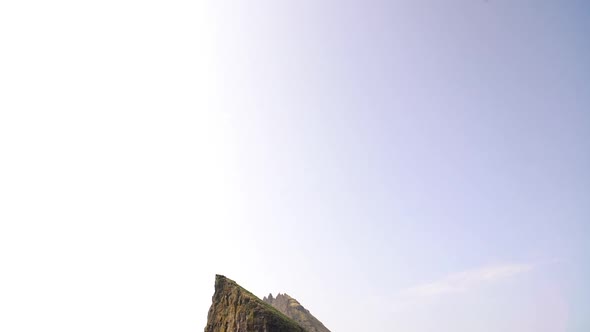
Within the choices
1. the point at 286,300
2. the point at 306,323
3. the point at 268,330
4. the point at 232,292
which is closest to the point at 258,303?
the point at 268,330

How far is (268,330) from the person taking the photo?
27516mm

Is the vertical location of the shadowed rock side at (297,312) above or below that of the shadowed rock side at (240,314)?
above

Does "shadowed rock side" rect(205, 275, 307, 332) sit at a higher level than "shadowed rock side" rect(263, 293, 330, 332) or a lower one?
lower

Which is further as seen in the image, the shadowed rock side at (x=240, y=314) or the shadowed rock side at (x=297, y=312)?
the shadowed rock side at (x=297, y=312)

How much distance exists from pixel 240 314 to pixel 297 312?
161 feet

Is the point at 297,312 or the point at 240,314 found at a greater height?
the point at 297,312

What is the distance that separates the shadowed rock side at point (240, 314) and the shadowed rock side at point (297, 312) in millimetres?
32721

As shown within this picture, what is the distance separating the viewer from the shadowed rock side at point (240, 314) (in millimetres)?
28547

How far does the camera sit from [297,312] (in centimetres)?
7544

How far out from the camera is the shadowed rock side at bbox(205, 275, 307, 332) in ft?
93.7

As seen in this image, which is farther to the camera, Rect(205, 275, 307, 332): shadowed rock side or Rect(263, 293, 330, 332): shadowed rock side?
Rect(263, 293, 330, 332): shadowed rock side

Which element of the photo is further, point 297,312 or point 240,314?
point 297,312

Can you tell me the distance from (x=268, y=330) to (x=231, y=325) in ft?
22.2

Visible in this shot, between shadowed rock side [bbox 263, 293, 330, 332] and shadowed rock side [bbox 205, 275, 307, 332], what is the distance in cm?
3272
